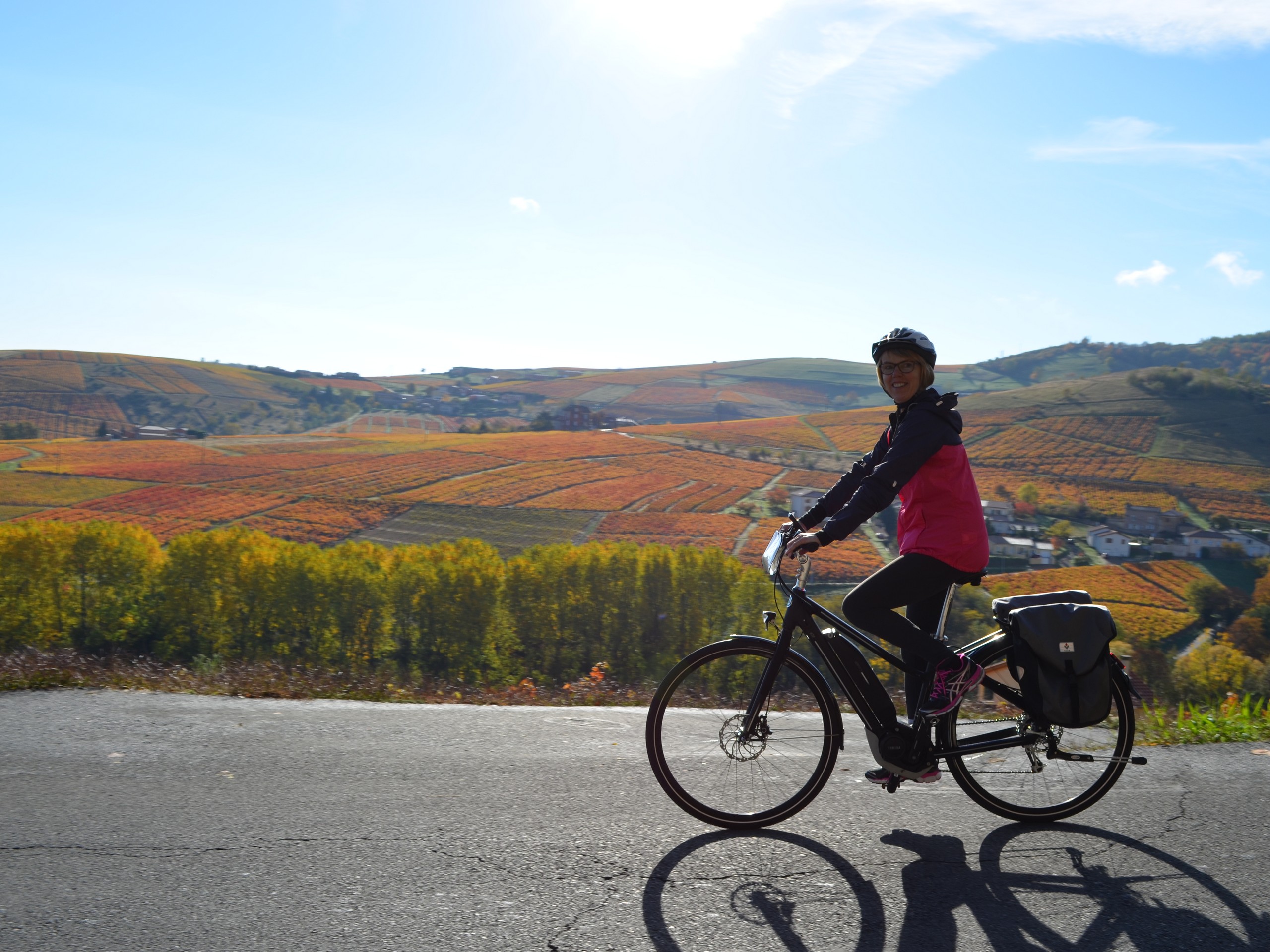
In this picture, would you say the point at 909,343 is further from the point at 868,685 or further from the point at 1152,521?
the point at 1152,521

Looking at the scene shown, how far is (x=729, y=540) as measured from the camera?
56625 millimetres

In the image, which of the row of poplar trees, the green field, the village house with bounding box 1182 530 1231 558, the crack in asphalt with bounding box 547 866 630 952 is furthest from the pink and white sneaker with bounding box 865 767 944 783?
the green field

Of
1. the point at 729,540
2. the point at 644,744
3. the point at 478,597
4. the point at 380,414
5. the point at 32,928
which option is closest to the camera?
the point at 32,928

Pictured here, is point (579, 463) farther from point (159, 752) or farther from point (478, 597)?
point (159, 752)

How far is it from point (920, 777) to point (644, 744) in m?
1.68

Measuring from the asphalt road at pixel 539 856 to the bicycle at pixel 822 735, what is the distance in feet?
0.47

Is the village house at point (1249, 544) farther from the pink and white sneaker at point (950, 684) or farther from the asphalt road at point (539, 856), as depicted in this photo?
the pink and white sneaker at point (950, 684)

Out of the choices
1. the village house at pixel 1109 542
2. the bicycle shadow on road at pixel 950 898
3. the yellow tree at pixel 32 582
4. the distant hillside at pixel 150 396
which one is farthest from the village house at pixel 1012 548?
the distant hillside at pixel 150 396

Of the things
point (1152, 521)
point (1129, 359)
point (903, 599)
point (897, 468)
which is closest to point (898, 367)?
point (897, 468)

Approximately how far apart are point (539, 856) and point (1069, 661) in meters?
2.44

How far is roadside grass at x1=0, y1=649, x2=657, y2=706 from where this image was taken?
19.2ft

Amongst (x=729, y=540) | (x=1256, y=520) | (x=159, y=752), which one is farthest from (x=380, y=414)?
(x=159, y=752)

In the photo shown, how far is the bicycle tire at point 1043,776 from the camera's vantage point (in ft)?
12.9

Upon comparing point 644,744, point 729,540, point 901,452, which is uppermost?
point 901,452
